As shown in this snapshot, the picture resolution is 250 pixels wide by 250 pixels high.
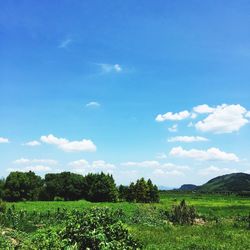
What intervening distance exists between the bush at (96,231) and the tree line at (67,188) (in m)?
92.5

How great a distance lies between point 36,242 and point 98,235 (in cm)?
220

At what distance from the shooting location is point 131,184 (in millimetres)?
118688

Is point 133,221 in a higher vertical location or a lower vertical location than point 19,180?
lower

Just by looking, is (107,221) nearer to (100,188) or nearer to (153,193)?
(100,188)

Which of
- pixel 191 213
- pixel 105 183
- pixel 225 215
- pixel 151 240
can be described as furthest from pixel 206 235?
pixel 105 183

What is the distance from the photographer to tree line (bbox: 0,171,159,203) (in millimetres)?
106688

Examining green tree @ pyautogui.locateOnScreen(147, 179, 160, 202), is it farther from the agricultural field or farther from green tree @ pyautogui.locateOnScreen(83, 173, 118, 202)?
the agricultural field

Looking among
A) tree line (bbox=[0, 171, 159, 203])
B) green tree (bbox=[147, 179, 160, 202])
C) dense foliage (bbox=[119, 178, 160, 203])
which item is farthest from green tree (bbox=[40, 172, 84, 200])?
green tree (bbox=[147, 179, 160, 202])

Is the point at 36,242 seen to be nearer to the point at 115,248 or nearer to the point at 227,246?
the point at 115,248

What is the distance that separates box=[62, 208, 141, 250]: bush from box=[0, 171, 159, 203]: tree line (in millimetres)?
92510

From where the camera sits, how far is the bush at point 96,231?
14.7m

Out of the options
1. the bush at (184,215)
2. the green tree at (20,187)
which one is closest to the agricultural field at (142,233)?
the bush at (184,215)

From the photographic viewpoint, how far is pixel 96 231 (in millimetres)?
14867

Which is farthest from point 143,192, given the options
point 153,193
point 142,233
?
Result: point 142,233
